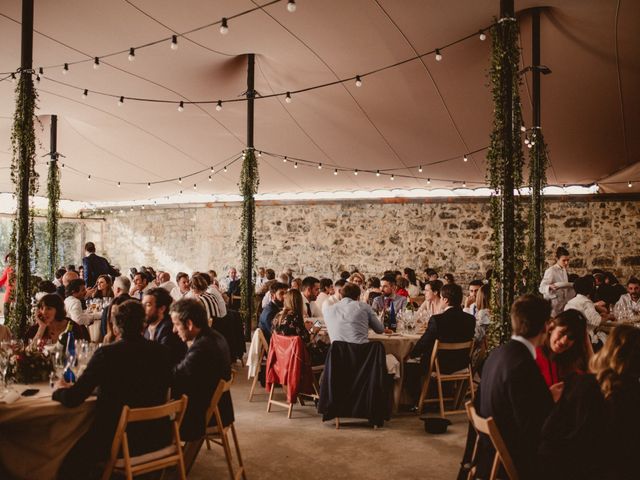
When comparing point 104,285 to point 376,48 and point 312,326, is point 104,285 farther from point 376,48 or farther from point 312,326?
point 376,48

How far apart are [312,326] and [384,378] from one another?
1509 mm

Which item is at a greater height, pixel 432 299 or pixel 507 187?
pixel 507 187

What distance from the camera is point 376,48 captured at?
658 centimetres

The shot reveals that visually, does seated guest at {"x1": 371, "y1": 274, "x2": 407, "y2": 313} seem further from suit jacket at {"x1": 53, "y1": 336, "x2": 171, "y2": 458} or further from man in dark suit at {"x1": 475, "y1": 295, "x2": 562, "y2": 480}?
suit jacket at {"x1": 53, "y1": 336, "x2": 171, "y2": 458}

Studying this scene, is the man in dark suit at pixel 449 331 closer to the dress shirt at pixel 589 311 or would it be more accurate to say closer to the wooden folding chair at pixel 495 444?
the dress shirt at pixel 589 311

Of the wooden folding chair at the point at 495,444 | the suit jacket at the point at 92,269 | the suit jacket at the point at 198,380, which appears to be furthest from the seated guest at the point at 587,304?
the suit jacket at the point at 92,269

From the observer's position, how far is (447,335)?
5457mm

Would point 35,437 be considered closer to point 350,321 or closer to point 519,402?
point 519,402

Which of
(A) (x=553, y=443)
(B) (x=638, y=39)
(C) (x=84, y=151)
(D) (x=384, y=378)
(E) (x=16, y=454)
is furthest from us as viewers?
(C) (x=84, y=151)

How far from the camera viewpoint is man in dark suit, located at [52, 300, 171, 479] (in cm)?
300

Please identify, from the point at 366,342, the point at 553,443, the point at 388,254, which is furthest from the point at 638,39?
the point at 388,254

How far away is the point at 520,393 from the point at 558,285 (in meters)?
5.19

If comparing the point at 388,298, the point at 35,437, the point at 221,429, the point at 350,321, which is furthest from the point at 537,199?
the point at 35,437

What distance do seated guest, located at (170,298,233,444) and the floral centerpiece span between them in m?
0.81
